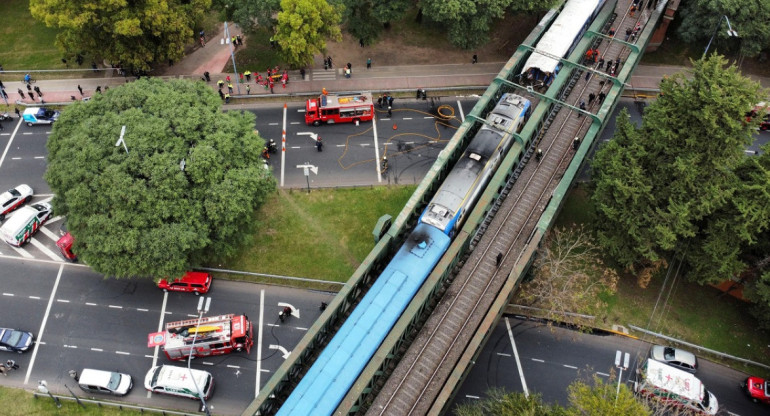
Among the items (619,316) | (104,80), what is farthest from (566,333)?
(104,80)

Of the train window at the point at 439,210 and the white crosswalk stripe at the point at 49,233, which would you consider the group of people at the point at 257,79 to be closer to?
the white crosswalk stripe at the point at 49,233

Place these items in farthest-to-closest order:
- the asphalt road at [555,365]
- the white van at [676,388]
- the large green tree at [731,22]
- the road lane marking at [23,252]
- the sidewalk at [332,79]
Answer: the sidewalk at [332,79], the large green tree at [731,22], the road lane marking at [23,252], the asphalt road at [555,365], the white van at [676,388]

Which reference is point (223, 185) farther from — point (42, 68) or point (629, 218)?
point (42, 68)

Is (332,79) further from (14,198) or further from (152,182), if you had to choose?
(14,198)

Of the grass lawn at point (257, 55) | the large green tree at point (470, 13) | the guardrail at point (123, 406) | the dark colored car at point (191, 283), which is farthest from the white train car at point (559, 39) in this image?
the guardrail at point (123, 406)

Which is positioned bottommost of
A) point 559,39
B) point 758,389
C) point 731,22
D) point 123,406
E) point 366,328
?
point 123,406

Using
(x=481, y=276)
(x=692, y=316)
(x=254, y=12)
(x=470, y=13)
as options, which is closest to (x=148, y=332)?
(x=481, y=276)
